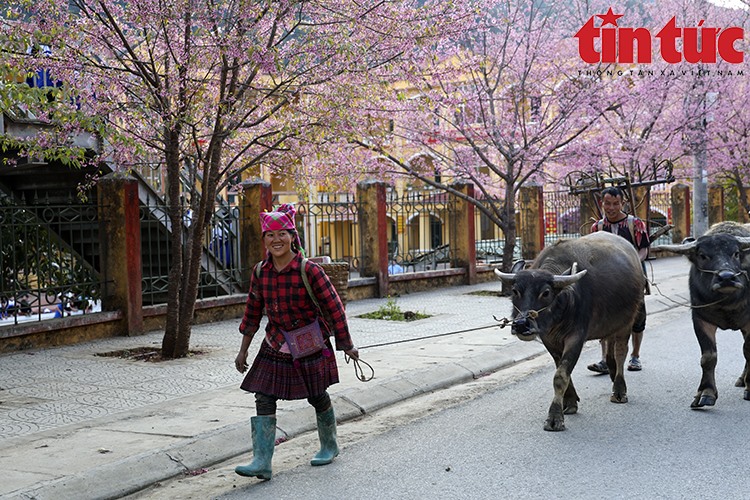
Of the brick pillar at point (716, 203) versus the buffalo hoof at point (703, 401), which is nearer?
the buffalo hoof at point (703, 401)

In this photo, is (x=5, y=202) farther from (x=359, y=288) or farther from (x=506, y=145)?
(x=506, y=145)

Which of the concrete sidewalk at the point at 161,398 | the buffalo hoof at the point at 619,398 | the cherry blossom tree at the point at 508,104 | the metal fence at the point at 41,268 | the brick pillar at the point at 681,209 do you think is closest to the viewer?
the concrete sidewalk at the point at 161,398

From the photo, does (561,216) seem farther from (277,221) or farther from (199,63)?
(277,221)

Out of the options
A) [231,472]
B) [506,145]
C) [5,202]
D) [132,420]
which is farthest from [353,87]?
[506,145]

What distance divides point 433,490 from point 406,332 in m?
7.56

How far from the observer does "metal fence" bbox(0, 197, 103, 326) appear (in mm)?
12109

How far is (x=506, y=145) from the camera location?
1945 centimetres

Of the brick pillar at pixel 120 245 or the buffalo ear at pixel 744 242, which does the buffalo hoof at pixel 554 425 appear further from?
the brick pillar at pixel 120 245

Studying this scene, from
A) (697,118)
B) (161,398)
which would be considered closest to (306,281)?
(161,398)

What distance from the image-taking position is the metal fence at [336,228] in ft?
57.8

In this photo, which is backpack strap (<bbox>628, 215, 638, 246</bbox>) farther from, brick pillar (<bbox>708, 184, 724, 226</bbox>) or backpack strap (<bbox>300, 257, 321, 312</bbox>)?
brick pillar (<bbox>708, 184, 724, 226</bbox>)

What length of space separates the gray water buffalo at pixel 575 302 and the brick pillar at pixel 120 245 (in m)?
7.04

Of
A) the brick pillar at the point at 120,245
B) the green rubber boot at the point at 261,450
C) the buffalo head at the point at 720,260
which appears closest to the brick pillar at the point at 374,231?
the brick pillar at the point at 120,245


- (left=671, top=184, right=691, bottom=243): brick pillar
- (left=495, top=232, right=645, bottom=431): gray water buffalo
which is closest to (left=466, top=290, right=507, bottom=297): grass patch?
(left=495, top=232, right=645, bottom=431): gray water buffalo
